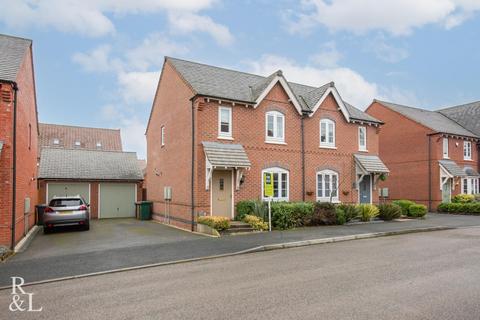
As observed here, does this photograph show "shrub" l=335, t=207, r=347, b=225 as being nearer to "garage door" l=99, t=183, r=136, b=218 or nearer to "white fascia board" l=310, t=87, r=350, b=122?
"white fascia board" l=310, t=87, r=350, b=122

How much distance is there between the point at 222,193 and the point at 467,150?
2504 cm

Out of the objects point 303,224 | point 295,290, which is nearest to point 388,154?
point 303,224

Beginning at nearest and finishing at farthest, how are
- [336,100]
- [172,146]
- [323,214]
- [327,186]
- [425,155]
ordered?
[323,214] → [172,146] → [327,186] → [336,100] → [425,155]

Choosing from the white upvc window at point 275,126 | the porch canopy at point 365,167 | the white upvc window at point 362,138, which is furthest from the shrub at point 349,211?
the white upvc window at point 362,138

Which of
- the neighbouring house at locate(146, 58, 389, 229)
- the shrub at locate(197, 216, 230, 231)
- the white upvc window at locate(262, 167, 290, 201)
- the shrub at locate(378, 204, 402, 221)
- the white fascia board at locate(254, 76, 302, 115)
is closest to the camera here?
the shrub at locate(197, 216, 230, 231)

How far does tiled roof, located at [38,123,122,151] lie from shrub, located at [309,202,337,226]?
1276 inches

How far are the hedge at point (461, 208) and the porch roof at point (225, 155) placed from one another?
18.4m

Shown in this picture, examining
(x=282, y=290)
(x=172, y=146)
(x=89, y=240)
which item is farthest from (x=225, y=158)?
(x=282, y=290)

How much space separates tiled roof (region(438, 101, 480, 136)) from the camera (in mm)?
32134

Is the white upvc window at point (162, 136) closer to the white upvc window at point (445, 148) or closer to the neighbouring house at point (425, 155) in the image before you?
the neighbouring house at point (425, 155)

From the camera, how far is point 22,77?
42.2 feet

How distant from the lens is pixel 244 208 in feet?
52.0

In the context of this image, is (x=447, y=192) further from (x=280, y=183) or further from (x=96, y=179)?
(x=96, y=179)

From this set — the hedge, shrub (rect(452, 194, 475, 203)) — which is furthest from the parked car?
shrub (rect(452, 194, 475, 203))
